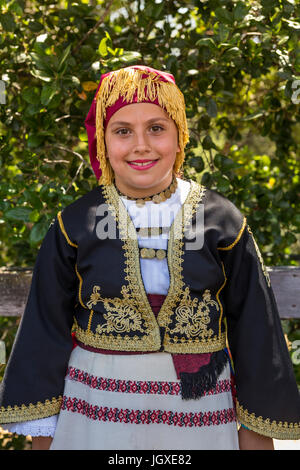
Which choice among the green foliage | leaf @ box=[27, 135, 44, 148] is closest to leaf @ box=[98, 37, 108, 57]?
the green foliage

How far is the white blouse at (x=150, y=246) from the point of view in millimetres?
1591

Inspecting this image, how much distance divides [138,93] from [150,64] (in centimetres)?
91

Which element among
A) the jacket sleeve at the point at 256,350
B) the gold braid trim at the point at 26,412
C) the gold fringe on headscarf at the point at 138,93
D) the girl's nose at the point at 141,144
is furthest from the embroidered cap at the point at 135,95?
the gold braid trim at the point at 26,412

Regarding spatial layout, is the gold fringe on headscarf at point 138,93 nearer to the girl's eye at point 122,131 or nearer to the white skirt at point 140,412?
the girl's eye at point 122,131

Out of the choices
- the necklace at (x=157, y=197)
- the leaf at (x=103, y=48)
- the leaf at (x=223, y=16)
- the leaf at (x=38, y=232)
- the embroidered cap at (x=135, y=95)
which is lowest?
the leaf at (x=38, y=232)

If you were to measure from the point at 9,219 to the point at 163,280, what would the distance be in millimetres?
890

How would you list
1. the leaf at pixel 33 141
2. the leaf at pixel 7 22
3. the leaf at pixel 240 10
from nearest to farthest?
the leaf at pixel 240 10 → the leaf at pixel 7 22 → the leaf at pixel 33 141

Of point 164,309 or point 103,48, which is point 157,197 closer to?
point 164,309

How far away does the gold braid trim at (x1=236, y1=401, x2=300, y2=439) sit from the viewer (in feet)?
5.07

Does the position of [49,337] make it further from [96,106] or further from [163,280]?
[96,106]

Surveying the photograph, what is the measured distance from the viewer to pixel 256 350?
5.25ft

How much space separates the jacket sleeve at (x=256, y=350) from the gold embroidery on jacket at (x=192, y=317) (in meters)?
0.13

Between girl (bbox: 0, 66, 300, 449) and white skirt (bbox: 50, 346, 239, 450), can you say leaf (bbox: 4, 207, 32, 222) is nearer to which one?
girl (bbox: 0, 66, 300, 449)

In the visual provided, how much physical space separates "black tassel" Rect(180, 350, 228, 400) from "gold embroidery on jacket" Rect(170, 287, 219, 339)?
98 mm
